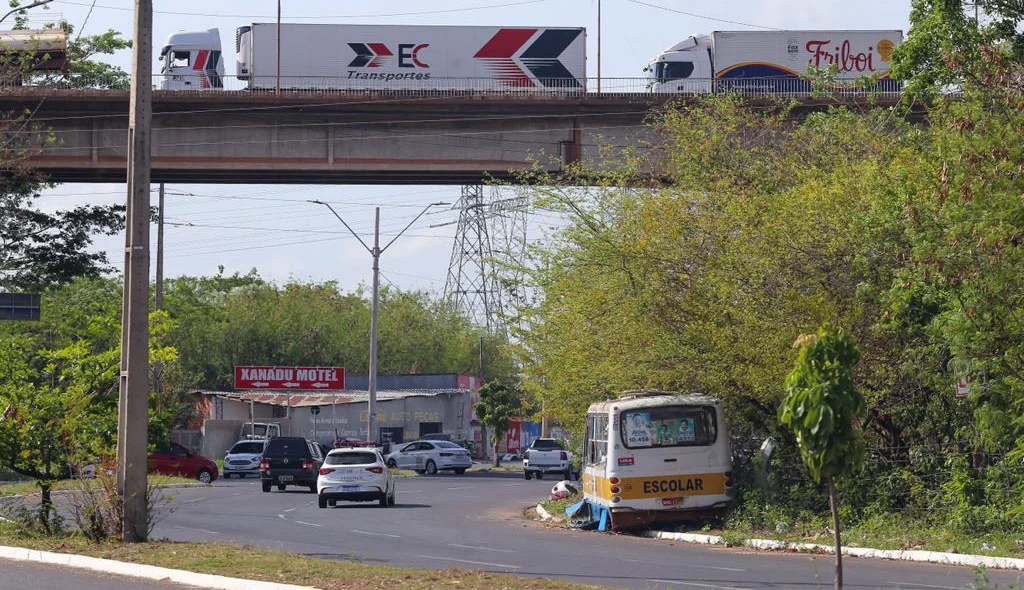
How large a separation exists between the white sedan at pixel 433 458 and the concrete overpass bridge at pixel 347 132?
21082 mm

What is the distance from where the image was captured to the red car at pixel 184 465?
48.5 metres

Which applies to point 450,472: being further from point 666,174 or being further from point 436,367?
point 436,367

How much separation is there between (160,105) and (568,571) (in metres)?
27.1

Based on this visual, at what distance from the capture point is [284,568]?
14367mm

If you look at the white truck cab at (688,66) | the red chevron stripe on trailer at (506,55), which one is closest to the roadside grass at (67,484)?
the red chevron stripe on trailer at (506,55)

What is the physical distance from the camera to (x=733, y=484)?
78.4 feet

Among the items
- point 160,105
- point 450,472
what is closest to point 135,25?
point 160,105

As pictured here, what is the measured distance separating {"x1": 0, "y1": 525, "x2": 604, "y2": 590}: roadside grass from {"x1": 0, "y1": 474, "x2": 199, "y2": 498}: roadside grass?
78 cm

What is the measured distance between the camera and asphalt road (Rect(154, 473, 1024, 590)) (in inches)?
612

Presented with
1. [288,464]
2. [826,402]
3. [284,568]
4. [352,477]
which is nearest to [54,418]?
[284,568]

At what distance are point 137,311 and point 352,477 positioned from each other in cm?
1663

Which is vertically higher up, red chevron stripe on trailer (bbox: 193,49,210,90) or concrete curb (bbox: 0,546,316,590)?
red chevron stripe on trailer (bbox: 193,49,210,90)

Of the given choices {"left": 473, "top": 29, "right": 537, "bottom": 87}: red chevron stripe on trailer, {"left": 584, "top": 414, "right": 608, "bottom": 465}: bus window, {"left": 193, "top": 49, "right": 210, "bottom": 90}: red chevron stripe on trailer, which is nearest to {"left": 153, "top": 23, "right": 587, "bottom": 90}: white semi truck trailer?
{"left": 473, "top": 29, "right": 537, "bottom": 87}: red chevron stripe on trailer

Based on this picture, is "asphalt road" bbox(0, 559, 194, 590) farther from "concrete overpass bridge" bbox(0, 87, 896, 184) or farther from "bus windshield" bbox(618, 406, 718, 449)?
"concrete overpass bridge" bbox(0, 87, 896, 184)
